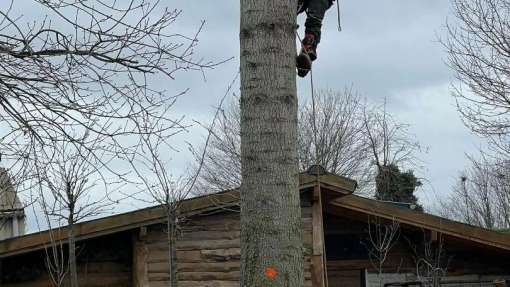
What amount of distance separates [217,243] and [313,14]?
566cm

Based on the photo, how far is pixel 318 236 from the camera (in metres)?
11.2

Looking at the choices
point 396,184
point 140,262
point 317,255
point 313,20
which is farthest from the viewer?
point 396,184

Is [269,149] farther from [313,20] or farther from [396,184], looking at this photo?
[396,184]

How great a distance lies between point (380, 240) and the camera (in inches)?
496

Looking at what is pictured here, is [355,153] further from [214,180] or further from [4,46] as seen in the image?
[4,46]

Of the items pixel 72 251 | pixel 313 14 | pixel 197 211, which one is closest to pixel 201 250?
pixel 197 211

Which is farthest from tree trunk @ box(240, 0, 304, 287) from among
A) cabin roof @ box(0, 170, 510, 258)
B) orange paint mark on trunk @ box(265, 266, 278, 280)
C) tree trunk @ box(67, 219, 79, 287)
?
tree trunk @ box(67, 219, 79, 287)

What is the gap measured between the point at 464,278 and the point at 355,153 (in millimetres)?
22056

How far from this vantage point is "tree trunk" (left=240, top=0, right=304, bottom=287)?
12.2 ft

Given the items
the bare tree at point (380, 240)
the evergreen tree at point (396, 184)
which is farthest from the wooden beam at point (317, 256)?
the evergreen tree at point (396, 184)

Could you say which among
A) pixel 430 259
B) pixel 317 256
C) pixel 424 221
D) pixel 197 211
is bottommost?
pixel 430 259

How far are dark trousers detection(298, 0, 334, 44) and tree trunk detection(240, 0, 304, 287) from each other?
2.43 metres

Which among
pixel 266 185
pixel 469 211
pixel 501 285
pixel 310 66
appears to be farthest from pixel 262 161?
pixel 469 211

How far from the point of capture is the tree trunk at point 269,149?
3.73m
